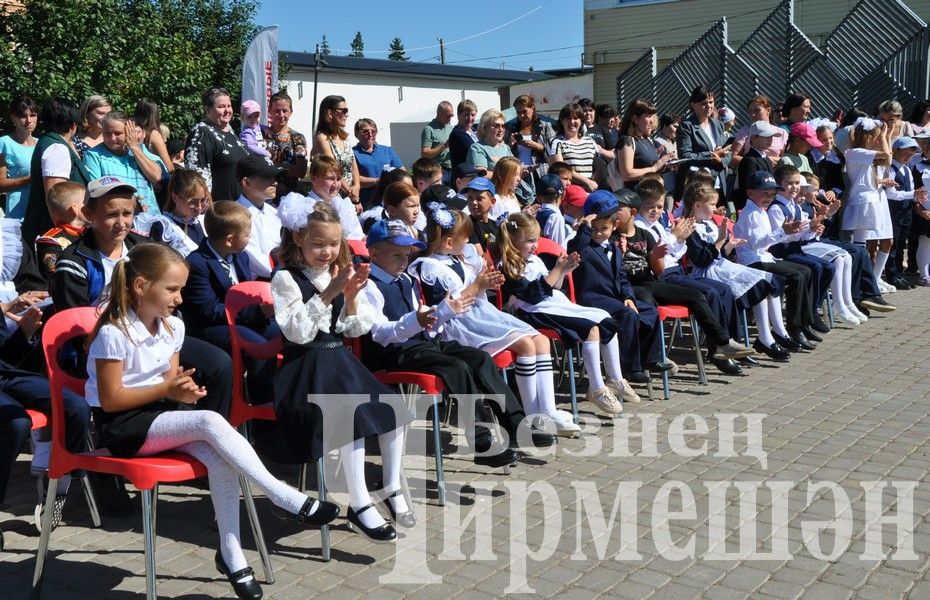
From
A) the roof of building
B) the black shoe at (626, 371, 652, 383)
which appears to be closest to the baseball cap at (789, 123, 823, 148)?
the black shoe at (626, 371, 652, 383)

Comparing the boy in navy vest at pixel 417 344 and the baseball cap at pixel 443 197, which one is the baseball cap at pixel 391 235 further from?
the baseball cap at pixel 443 197

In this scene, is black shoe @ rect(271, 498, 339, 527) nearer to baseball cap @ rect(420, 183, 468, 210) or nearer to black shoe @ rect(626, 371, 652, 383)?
baseball cap @ rect(420, 183, 468, 210)

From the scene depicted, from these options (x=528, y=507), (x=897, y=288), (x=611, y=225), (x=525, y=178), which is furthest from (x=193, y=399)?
(x=897, y=288)

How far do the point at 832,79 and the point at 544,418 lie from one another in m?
12.7

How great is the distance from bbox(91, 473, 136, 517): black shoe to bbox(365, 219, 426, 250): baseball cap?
1.72 meters

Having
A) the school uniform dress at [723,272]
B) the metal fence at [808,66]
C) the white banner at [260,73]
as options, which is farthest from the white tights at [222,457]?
the metal fence at [808,66]

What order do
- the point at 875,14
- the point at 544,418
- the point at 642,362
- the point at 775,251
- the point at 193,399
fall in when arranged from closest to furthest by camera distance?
the point at 193,399 → the point at 544,418 → the point at 642,362 → the point at 775,251 → the point at 875,14

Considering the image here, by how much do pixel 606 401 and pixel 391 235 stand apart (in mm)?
2053

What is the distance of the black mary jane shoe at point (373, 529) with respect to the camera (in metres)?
4.59

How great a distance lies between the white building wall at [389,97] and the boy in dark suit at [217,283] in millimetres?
34503

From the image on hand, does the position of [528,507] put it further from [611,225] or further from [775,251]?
[775,251]

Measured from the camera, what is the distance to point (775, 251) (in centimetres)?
978

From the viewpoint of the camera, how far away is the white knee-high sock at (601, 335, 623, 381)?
7.10 m

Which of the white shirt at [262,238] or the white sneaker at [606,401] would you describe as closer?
the white shirt at [262,238]
